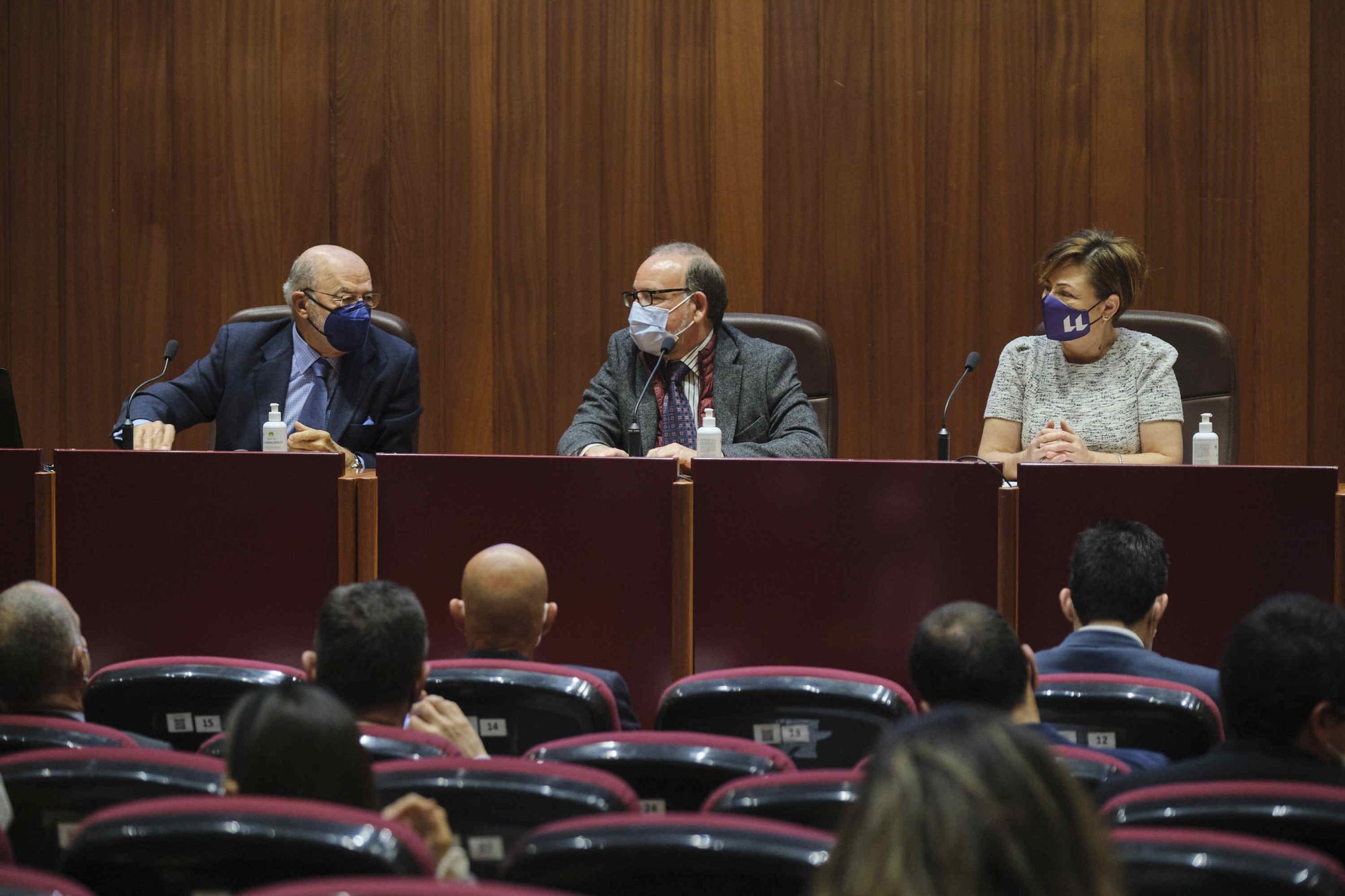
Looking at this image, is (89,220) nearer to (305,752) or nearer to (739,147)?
(739,147)

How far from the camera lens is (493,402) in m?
5.23

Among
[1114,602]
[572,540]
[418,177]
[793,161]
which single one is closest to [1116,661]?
[1114,602]

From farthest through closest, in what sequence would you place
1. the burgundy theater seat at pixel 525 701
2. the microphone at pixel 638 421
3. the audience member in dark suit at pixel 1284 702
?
the microphone at pixel 638 421 → the burgundy theater seat at pixel 525 701 → the audience member in dark suit at pixel 1284 702

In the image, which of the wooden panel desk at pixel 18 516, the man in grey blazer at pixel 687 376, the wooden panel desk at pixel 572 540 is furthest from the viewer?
the man in grey blazer at pixel 687 376

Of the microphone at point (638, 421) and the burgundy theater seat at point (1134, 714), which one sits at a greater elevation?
the microphone at point (638, 421)

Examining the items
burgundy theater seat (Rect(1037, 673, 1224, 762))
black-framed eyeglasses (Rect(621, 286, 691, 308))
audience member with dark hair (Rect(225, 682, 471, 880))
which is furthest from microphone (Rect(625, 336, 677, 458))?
audience member with dark hair (Rect(225, 682, 471, 880))

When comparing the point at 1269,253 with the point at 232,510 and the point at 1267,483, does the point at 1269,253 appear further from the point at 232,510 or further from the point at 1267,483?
the point at 232,510

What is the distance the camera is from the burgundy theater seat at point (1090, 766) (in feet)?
6.04

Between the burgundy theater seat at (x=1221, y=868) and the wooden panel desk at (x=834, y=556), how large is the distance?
171 centimetres

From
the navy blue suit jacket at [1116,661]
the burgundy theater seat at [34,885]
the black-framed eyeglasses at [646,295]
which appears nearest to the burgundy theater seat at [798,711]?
the navy blue suit jacket at [1116,661]

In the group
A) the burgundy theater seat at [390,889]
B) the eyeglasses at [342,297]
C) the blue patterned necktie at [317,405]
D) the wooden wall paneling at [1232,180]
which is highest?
the wooden wall paneling at [1232,180]

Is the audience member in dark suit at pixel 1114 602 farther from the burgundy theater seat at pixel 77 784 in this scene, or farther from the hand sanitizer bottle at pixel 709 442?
the burgundy theater seat at pixel 77 784

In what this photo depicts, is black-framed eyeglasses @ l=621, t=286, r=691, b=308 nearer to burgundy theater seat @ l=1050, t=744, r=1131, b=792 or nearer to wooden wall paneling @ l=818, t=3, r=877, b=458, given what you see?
wooden wall paneling @ l=818, t=3, r=877, b=458

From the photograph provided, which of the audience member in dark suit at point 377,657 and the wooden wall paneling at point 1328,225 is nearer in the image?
the audience member in dark suit at point 377,657
